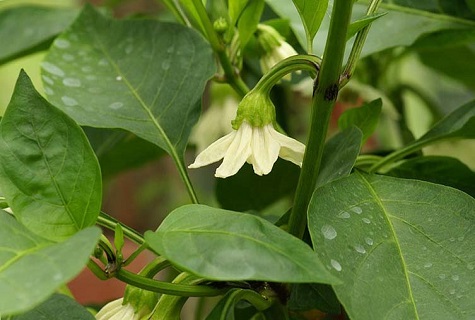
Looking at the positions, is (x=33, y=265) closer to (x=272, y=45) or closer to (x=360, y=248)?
(x=360, y=248)

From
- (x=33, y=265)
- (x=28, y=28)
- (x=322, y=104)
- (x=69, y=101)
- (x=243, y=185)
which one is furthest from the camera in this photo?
(x=28, y=28)


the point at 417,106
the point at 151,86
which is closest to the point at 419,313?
the point at 151,86

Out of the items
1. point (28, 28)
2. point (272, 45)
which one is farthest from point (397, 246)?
point (28, 28)

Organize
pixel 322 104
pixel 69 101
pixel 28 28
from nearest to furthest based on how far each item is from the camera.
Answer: pixel 322 104 < pixel 69 101 < pixel 28 28

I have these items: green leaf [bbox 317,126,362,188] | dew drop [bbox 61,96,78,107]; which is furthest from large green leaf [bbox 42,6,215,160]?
green leaf [bbox 317,126,362,188]

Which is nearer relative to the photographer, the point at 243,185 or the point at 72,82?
the point at 72,82

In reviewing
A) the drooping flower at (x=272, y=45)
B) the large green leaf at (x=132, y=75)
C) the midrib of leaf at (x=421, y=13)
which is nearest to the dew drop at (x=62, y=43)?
the large green leaf at (x=132, y=75)

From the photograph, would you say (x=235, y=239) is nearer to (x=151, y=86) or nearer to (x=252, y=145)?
(x=252, y=145)
